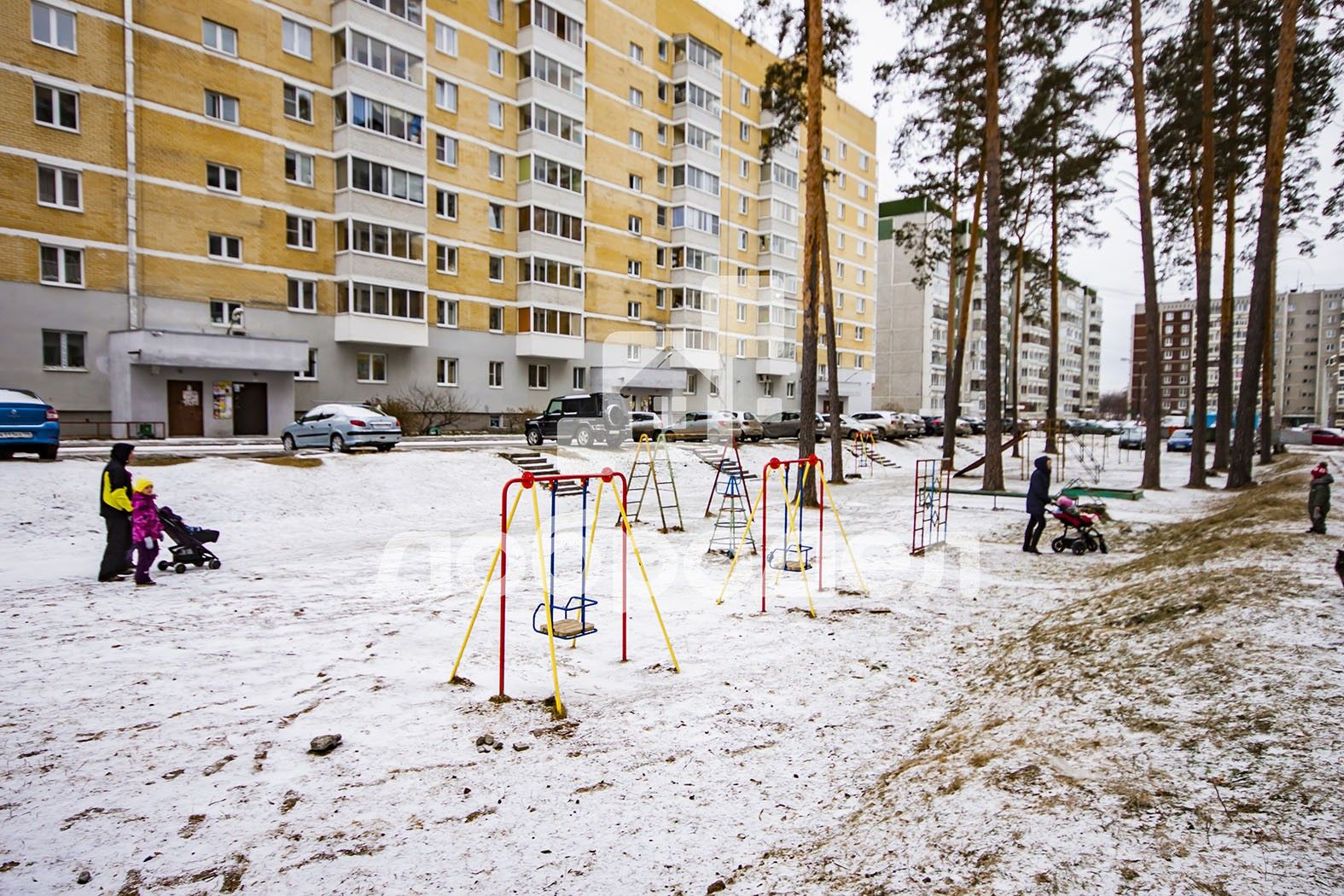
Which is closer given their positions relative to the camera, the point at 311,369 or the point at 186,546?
the point at 186,546

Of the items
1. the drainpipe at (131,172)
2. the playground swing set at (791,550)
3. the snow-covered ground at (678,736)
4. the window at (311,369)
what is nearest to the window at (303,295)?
the window at (311,369)

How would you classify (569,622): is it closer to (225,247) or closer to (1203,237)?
(1203,237)

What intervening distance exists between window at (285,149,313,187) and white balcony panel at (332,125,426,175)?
1330mm

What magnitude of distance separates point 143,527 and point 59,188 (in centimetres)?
2219

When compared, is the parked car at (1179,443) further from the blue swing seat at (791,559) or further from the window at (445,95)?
the window at (445,95)

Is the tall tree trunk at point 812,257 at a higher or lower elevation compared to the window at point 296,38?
lower

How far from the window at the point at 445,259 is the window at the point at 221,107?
917cm

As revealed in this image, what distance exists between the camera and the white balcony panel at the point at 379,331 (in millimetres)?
30703

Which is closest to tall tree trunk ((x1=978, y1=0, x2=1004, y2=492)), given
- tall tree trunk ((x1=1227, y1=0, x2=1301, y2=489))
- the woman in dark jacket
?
tall tree trunk ((x1=1227, y1=0, x2=1301, y2=489))

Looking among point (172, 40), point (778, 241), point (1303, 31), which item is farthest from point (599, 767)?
point (778, 241)

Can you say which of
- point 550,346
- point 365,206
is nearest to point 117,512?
Answer: point 365,206

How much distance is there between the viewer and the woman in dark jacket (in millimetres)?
9172

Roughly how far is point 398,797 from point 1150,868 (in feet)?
12.8

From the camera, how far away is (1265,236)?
1764cm
